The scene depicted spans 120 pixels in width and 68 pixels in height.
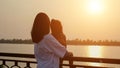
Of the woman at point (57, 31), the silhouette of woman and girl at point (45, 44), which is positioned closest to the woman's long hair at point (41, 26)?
the silhouette of woman and girl at point (45, 44)

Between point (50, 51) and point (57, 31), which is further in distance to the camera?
point (57, 31)

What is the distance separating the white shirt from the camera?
479cm

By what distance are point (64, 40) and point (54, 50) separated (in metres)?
0.86

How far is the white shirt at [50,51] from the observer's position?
15.7 ft

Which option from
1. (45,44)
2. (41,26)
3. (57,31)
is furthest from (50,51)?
(57,31)

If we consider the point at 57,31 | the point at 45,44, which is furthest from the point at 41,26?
the point at 57,31

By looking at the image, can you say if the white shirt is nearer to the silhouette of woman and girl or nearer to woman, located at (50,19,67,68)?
the silhouette of woman and girl

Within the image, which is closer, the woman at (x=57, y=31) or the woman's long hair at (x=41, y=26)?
the woman's long hair at (x=41, y=26)

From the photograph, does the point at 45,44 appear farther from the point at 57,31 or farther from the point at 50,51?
the point at 57,31

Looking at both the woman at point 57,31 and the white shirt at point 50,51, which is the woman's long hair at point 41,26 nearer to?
the white shirt at point 50,51

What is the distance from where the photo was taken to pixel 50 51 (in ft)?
15.9

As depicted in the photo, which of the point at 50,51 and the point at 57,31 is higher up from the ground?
the point at 57,31

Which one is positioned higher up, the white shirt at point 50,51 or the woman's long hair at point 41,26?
the woman's long hair at point 41,26

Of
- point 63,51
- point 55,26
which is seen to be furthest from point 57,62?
point 55,26
